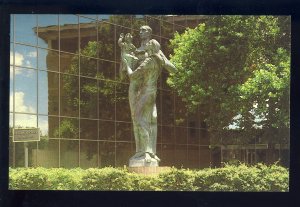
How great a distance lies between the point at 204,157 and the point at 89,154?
281 cm

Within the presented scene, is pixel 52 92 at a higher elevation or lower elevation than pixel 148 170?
higher

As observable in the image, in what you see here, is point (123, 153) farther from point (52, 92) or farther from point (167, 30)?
point (167, 30)

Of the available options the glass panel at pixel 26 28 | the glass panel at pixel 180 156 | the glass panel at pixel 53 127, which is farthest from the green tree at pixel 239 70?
the glass panel at pixel 26 28

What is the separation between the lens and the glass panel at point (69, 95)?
2067 cm

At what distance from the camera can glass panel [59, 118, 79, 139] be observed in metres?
20.7

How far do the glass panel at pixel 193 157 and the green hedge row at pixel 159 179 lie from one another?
0.22m

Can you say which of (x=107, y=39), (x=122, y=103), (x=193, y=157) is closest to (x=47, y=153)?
(x=122, y=103)

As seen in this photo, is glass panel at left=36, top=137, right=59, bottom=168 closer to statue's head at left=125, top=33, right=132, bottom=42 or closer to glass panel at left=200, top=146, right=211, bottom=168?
statue's head at left=125, top=33, right=132, bottom=42

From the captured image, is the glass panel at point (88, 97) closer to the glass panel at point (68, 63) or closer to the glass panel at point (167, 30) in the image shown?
the glass panel at point (68, 63)

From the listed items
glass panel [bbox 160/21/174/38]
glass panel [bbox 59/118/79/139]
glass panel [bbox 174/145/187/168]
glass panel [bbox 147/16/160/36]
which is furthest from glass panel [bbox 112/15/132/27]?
glass panel [bbox 174/145/187/168]

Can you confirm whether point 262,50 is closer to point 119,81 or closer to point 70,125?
point 119,81

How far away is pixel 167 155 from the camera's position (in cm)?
2023

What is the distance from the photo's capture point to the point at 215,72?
2108 cm

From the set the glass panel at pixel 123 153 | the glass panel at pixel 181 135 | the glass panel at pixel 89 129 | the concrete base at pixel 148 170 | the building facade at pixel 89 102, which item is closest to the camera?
the concrete base at pixel 148 170
